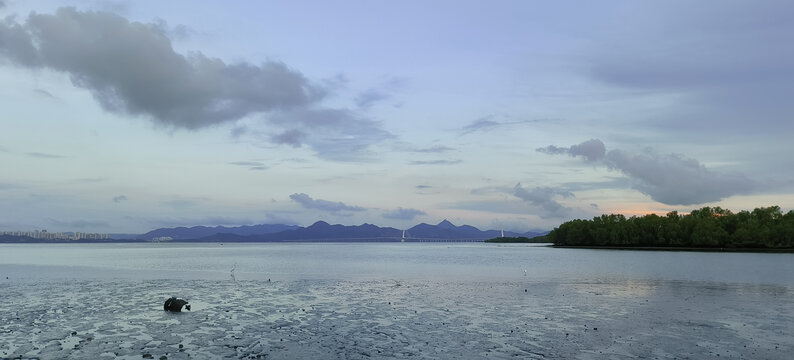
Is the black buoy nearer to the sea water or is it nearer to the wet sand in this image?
the wet sand

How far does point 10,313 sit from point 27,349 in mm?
14966

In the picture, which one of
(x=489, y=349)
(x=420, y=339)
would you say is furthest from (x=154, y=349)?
(x=489, y=349)

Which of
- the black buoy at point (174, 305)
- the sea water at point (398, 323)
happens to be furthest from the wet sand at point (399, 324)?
the black buoy at point (174, 305)

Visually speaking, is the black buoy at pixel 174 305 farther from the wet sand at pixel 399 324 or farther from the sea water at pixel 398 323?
the sea water at pixel 398 323

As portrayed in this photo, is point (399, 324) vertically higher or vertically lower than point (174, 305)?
lower

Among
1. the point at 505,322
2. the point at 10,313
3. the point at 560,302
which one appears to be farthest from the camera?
the point at 560,302

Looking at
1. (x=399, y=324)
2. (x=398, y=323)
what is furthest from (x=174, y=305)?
(x=399, y=324)

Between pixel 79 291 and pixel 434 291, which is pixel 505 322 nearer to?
pixel 434 291

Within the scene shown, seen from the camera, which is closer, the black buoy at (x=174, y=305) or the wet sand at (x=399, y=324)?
the wet sand at (x=399, y=324)

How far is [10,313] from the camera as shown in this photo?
3638 centimetres

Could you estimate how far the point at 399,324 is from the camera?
33062mm

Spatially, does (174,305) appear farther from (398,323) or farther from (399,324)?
(399,324)

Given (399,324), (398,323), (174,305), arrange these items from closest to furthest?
1. (399,324)
2. (398,323)
3. (174,305)

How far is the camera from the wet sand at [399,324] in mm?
25297
